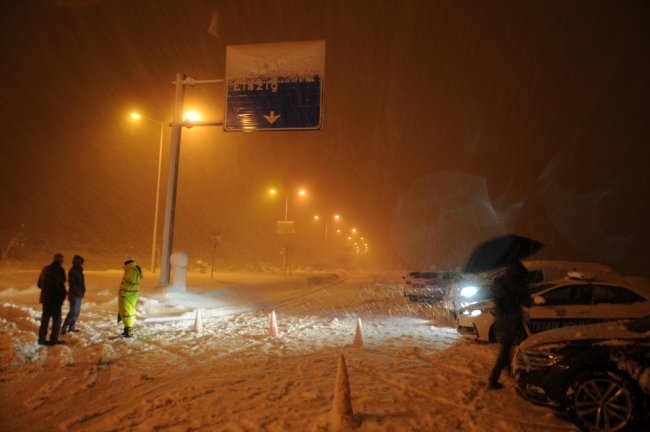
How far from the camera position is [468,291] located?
12758 millimetres

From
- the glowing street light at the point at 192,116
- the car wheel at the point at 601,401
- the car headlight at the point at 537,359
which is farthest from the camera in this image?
the glowing street light at the point at 192,116

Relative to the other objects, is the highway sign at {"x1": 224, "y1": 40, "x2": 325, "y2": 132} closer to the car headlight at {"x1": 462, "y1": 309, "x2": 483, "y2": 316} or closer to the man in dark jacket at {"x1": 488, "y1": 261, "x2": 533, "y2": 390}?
the car headlight at {"x1": 462, "y1": 309, "x2": 483, "y2": 316}

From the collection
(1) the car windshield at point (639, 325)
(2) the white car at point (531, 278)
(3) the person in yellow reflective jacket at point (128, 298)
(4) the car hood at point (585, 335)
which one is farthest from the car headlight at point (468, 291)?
(3) the person in yellow reflective jacket at point (128, 298)

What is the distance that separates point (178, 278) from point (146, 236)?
52.0 m

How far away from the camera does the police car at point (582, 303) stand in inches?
299

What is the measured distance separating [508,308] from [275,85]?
9764 millimetres

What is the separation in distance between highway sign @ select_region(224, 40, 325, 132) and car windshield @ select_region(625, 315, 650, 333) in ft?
31.5

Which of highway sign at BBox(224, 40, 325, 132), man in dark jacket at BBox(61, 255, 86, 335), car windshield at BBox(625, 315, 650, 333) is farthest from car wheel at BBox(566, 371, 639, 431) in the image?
highway sign at BBox(224, 40, 325, 132)

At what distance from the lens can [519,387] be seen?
5301 mm

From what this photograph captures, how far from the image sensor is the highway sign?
13.0m

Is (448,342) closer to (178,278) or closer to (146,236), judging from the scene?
(178,278)

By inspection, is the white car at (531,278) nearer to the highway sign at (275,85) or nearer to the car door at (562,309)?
the car door at (562,309)

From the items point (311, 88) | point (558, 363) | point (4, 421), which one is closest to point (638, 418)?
point (558, 363)

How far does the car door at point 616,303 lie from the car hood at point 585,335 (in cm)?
283
